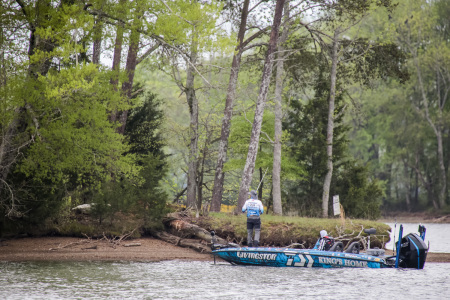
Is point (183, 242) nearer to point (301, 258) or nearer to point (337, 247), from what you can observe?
point (301, 258)

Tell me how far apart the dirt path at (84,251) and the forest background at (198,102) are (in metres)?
0.91

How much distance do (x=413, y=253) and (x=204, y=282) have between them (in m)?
6.54

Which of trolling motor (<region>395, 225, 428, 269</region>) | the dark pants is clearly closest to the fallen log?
the dark pants

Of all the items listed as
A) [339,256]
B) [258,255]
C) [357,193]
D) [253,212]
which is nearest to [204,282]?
[258,255]

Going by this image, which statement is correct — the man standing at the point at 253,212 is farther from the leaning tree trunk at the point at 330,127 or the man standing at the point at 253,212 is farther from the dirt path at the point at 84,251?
the leaning tree trunk at the point at 330,127

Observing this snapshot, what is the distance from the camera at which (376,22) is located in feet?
173

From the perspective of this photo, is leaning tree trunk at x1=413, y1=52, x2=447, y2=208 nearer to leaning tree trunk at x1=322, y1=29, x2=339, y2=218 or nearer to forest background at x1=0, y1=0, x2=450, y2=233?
forest background at x1=0, y1=0, x2=450, y2=233

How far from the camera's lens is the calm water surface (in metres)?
11.5

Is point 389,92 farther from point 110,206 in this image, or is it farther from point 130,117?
point 110,206

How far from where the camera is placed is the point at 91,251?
18375 millimetres

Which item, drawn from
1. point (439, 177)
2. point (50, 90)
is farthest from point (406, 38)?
point (50, 90)

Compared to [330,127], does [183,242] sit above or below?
below

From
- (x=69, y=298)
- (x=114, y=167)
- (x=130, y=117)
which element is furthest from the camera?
(x=130, y=117)

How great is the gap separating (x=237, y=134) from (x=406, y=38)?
24.2 m
